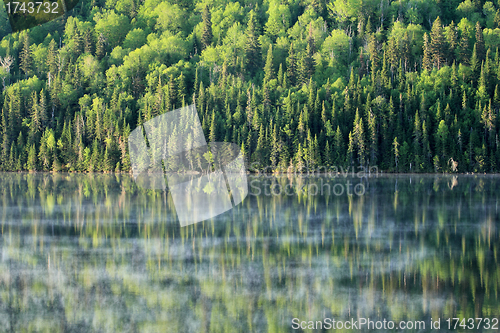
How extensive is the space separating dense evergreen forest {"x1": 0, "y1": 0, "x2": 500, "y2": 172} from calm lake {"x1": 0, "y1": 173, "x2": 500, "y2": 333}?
70.1 meters

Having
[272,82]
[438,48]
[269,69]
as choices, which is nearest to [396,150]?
[438,48]

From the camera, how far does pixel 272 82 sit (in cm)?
14612

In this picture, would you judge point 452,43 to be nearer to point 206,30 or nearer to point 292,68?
point 292,68

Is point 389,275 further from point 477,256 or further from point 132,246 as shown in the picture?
point 132,246

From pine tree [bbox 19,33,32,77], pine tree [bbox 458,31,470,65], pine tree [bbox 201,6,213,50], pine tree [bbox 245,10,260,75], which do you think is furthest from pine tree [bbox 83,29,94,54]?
pine tree [bbox 458,31,470,65]

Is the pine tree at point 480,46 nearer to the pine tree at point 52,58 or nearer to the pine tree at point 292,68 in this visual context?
the pine tree at point 292,68

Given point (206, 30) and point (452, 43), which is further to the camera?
point (206, 30)

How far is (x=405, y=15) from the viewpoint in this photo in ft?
533

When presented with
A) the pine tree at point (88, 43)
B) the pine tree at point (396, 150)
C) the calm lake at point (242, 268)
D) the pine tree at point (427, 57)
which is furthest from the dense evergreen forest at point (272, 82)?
the calm lake at point (242, 268)

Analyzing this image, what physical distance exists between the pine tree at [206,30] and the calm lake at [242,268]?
13124cm

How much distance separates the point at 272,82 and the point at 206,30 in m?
40.9

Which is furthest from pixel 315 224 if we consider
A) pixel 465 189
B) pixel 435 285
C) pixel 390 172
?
pixel 390 172

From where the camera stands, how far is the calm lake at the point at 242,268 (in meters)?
24.0

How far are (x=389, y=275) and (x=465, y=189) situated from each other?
4630 cm
